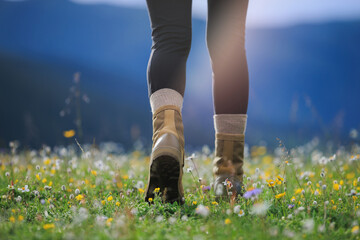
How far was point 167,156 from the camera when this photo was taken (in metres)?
1.87

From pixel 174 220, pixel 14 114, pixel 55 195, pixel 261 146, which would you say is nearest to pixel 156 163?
pixel 174 220

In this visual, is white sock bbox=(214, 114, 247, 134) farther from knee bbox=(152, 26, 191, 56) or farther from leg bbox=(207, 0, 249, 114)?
knee bbox=(152, 26, 191, 56)

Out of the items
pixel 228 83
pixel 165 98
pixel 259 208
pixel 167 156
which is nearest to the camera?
pixel 259 208

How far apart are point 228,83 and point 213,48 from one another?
0.93 feet

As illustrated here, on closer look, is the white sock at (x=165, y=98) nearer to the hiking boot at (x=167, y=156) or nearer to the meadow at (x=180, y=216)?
the hiking boot at (x=167, y=156)

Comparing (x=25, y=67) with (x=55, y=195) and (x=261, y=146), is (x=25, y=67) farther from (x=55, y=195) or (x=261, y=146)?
(x=55, y=195)

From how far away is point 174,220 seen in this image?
5.80 feet

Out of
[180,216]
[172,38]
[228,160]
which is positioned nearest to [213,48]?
[172,38]

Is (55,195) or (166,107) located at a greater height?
(166,107)

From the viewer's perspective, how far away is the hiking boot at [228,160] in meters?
2.32

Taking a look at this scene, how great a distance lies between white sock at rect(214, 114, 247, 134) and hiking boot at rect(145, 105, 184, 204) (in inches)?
14.2

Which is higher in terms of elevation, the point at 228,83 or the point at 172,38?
the point at 172,38

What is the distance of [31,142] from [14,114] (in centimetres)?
1231

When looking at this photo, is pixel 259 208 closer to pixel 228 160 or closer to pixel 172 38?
pixel 228 160
